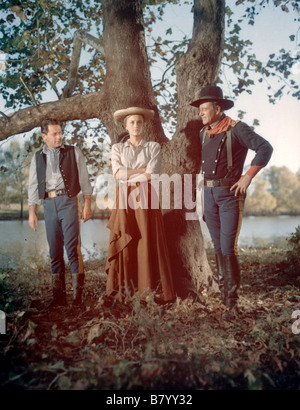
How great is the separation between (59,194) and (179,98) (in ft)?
7.76

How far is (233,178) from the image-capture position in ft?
13.9

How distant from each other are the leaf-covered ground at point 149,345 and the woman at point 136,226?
26 centimetres

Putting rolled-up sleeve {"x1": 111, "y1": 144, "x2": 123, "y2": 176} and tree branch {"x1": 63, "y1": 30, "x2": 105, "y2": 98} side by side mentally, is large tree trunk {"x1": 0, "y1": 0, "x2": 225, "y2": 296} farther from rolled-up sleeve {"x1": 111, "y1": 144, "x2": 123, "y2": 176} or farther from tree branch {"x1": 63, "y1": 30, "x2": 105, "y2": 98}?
tree branch {"x1": 63, "y1": 30, "x2": 105, "y2": 98}

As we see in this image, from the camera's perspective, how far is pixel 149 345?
2945 mm

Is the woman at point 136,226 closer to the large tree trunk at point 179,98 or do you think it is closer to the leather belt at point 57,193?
the large tree trunk at point 179,98

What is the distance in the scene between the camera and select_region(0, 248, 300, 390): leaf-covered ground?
2.84 meters

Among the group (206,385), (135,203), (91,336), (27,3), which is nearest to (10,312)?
(91,336)

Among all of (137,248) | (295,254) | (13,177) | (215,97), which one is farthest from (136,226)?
(13,177)

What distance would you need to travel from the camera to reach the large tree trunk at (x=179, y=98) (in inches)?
193

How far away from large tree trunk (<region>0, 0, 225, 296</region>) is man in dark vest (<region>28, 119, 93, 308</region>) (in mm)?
996

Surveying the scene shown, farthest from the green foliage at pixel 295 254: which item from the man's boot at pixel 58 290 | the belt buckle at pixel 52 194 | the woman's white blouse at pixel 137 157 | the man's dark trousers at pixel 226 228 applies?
the belt buckle at pixel 52 194

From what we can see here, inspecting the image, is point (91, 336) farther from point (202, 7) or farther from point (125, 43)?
point (202, 7)

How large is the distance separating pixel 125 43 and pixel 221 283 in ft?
12.6

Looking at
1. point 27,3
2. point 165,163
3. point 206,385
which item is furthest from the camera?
point 27,3
